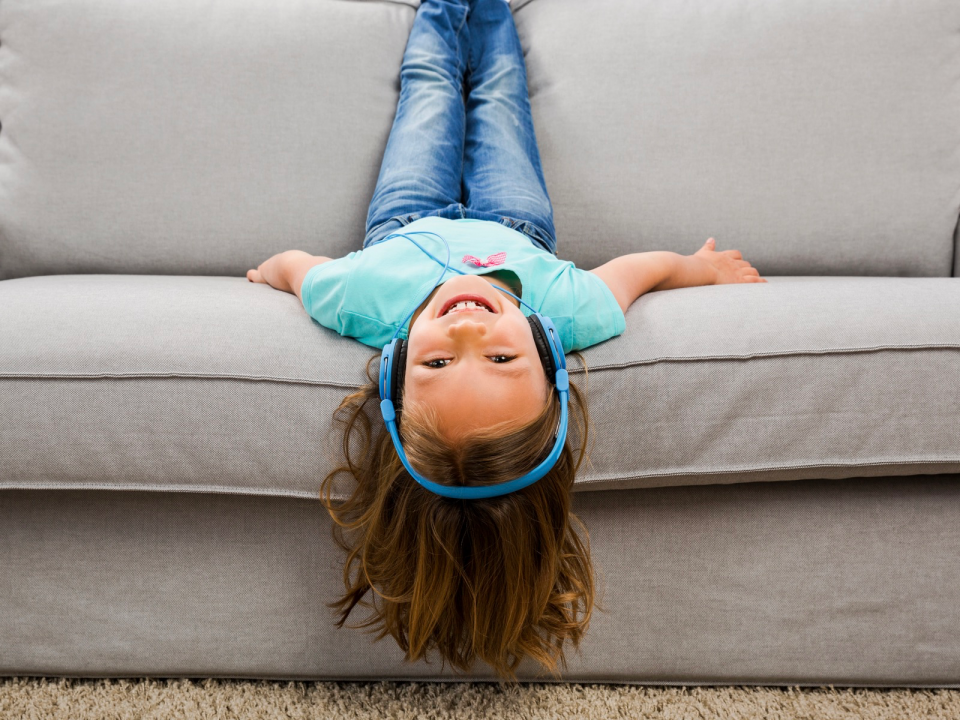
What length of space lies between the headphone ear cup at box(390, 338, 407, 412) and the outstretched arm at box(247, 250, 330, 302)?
1.10ft

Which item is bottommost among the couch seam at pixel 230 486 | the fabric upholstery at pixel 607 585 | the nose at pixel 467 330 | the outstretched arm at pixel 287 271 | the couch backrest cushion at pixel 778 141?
the fabric upholstery at pixel 607 585

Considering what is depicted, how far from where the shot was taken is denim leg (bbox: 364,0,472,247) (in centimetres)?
127

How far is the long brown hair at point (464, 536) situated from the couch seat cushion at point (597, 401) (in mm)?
45

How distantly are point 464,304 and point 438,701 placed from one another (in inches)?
22.4

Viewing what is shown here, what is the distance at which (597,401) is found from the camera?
2.67 feet

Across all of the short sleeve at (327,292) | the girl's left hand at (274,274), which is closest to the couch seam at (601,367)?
the short sleeve at (327,292)

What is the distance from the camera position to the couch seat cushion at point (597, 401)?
80cm

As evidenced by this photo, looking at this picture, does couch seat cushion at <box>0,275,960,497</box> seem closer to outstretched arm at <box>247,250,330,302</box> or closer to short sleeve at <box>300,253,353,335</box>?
short sleeve at <box>300,253,353,335</box>

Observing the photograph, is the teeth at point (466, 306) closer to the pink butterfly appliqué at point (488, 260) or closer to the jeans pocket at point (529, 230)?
the pink butterfly appliqué at point (488, 260)

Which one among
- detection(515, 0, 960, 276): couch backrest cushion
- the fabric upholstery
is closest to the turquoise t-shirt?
the fabric upholstery

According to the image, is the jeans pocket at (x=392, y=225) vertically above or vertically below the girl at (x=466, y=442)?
above

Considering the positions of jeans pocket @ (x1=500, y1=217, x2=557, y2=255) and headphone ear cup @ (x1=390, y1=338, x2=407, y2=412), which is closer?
headphone ear cup @ (x1=390, y1=338, x2=407, y2=412)

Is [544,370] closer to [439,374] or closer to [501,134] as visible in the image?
[439,374]

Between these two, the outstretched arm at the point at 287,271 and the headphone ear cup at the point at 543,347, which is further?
Result: the outstretched arm at the point at 287,271
